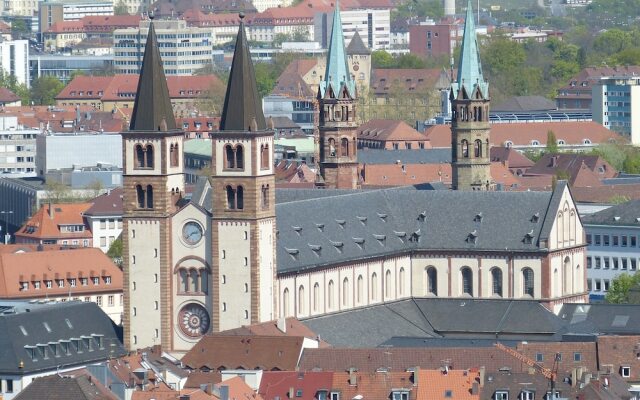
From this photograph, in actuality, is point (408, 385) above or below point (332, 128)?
below

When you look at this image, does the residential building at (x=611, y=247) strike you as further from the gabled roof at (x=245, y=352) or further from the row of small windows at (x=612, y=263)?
the gabled roof at (x=245, y=352)

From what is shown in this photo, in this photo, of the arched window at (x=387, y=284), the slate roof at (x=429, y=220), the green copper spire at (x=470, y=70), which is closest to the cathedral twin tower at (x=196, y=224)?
the slate roof at (x=429, y=220)

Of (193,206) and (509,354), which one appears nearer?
(509,354)

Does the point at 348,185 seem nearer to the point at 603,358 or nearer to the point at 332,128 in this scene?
the point at 332,128

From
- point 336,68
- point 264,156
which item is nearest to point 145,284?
point 264,156

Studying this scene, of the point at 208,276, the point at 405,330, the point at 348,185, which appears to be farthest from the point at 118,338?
the point at 348,185

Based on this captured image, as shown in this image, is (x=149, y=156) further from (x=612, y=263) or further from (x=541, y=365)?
(x=612, y=263)

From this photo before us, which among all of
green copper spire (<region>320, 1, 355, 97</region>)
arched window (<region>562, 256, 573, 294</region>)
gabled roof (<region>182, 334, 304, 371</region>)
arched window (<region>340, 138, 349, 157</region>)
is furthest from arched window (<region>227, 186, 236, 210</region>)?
green copper spire (<region>320, 1, 355, 97</region>)
